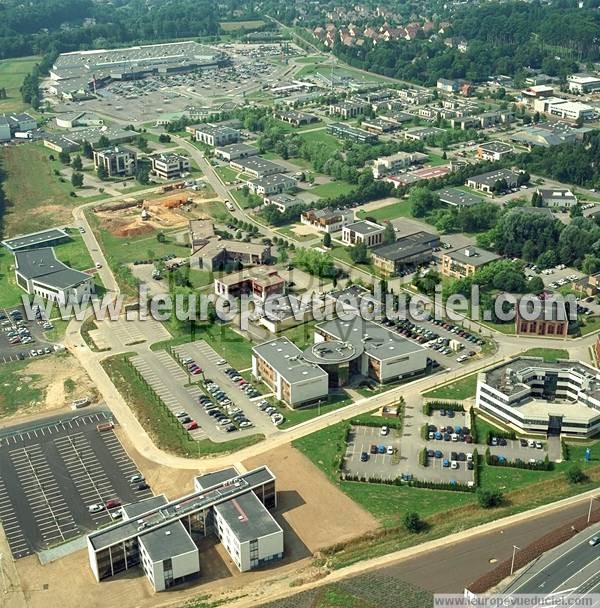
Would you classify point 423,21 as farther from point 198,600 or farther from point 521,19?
point 198,600

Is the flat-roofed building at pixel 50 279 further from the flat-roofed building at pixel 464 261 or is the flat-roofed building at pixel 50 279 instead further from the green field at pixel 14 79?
the green field at pixel 14 79

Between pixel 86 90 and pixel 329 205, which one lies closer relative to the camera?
pixel 329 205

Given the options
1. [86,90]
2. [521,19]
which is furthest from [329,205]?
[521,19]

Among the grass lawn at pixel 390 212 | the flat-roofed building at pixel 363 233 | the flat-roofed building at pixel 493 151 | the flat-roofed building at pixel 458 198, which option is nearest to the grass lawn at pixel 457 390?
the flat-roofed building at pixel 363 233

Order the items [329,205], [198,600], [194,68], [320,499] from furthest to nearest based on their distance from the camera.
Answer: [194,68] → [329,205] → [320,499] → [198,600]

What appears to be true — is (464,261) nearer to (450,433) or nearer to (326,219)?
(326,219)

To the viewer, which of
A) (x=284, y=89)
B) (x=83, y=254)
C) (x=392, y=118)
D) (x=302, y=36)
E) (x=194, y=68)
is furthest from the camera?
(x=302, y=36)
